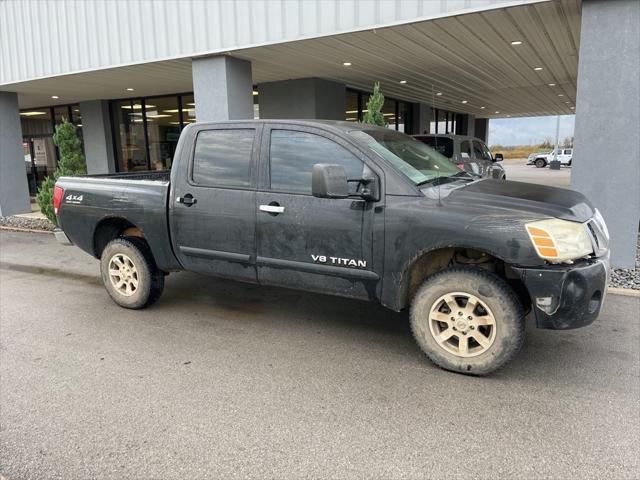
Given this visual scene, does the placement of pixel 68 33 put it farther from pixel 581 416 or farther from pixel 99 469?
pixel 581 416

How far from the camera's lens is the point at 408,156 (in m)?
4.45

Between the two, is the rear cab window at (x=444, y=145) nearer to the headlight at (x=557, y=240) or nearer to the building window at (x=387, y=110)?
the building window at (x=387, y=110)

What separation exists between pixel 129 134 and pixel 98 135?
104cm

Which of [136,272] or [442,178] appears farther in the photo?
[136,272]

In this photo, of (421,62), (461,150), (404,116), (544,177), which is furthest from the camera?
(544,177)

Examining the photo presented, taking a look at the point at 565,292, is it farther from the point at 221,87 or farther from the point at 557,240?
the point at 221,87

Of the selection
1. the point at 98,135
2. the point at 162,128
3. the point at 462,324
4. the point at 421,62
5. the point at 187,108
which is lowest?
the point at 462,324

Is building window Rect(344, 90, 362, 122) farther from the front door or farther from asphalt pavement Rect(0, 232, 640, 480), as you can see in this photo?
the front door

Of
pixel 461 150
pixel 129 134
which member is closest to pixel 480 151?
pixel 461 150

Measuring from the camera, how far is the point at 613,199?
6.55 metres

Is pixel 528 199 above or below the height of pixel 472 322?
above

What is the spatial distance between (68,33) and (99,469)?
33.3 feet

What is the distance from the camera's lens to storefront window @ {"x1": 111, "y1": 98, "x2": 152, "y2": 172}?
645 inches

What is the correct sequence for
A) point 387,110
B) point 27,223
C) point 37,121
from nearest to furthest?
1. point 27,223
2. point 387,110
3. point 37,121
